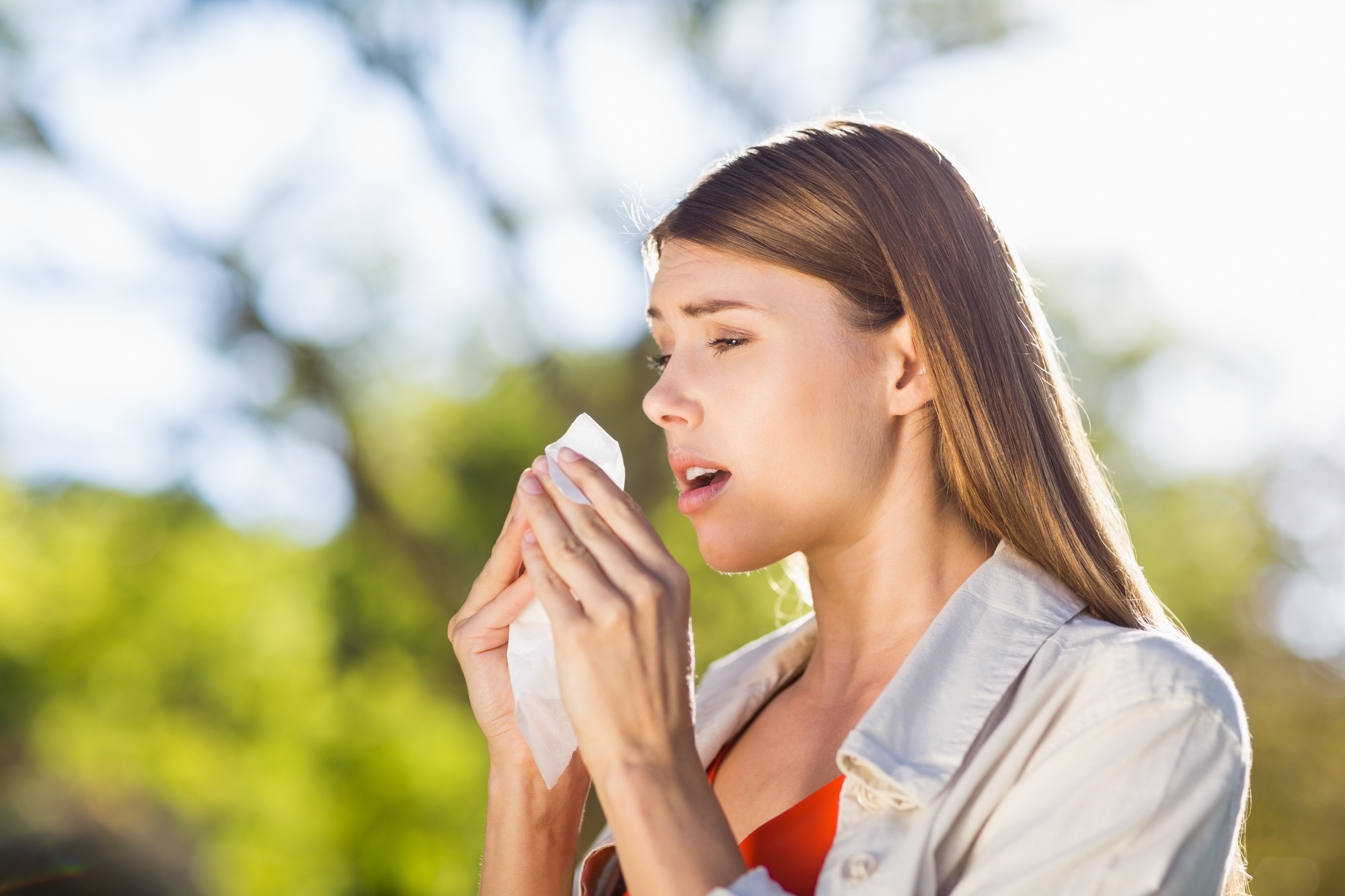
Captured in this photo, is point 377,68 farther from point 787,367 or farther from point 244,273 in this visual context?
point 787,367

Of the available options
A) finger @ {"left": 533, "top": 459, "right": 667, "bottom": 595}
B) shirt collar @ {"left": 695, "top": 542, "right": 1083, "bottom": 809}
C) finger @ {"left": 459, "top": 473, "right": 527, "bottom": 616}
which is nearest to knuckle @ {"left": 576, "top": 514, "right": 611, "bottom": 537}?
finger @ {"left": 533, "top": 459, "right": 667, "bottom": 595}

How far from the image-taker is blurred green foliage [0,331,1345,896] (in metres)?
10.6

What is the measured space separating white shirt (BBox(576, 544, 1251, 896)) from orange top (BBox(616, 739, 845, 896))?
185mm

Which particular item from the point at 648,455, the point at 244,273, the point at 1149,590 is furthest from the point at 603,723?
the point at 244,273

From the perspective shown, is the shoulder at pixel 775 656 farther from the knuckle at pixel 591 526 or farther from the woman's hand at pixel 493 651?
the knuckle at pixel 591 526

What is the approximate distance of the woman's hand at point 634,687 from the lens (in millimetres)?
1516

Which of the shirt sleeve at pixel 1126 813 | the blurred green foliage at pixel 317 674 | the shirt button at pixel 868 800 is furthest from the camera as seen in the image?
the blurred green foliage at pixel 317 674

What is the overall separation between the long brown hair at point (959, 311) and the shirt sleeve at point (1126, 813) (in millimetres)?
395

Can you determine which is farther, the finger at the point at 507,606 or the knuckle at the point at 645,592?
the finger at the point at 507,606

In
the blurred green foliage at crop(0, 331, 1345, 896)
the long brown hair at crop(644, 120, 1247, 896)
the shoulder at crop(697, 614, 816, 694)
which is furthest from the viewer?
the blurred green foliage at crop(0, 331, 1345, 896)

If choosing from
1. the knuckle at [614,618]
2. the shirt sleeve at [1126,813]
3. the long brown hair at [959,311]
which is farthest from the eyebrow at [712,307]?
the shirt sleeve at [1126,813]

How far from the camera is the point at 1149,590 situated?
2.08 metres

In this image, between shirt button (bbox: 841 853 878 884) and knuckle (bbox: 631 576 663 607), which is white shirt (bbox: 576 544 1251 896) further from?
knuckle (bbox: 631 576 663 607)

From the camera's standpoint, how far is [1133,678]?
1.63m
